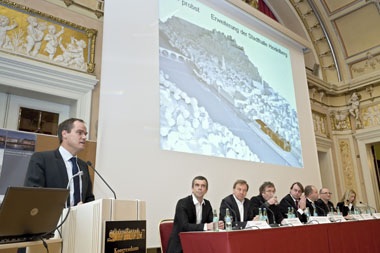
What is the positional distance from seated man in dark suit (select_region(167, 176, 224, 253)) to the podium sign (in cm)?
93

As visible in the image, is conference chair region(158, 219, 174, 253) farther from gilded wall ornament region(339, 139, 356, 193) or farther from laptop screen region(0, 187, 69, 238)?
gilded wall ornament region(339, 139, 356, 193)

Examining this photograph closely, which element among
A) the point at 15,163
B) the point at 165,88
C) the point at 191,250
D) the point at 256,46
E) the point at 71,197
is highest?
the point at 256,46

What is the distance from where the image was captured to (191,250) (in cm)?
222

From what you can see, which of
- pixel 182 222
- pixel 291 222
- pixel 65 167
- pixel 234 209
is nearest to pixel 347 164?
pixel 234 209

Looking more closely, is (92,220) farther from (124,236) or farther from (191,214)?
(191,214)

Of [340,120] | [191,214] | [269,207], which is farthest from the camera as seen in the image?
[340,120]

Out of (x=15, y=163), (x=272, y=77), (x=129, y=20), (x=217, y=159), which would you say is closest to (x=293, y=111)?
(x=272, y=77)

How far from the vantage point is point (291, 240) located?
2.30m

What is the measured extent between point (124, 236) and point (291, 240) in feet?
4.41

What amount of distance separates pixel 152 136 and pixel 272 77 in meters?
2.71

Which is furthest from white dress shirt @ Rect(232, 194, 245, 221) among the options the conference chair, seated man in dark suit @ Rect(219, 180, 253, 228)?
the conference chair

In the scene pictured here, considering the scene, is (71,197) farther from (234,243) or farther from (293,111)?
(293,111)

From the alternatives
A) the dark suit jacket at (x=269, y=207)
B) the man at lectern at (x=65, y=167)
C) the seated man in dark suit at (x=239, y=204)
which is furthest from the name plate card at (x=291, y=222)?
the man at lectern at (x=65, y=167)

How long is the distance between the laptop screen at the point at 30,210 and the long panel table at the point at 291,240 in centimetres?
101
